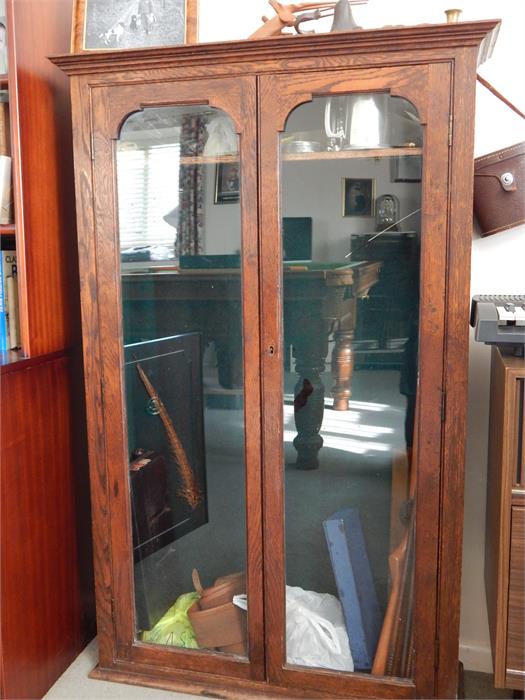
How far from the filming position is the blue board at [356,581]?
5.74ft

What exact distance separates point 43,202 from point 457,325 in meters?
1.14

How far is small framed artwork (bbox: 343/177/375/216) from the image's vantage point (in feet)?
5.29

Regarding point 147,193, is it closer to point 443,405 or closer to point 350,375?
point 350,375

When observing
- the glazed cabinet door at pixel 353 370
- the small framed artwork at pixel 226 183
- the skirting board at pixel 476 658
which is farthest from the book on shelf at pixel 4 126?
the skirting board at pixel 476 658

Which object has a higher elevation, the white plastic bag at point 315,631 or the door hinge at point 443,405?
the door hinge at point 443,405

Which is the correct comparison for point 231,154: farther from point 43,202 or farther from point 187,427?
point 187,427

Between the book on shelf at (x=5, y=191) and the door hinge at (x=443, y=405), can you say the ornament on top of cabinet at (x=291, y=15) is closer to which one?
the book on shelf at (x=5, y=191)

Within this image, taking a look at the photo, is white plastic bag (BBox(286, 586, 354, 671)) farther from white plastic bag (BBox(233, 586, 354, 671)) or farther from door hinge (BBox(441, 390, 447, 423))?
door hinge (BBox(441, 390, 447, 423))

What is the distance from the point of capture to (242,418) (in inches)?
68.3

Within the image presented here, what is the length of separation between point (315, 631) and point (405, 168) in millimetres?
1190

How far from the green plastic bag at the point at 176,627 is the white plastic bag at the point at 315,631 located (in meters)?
0.20

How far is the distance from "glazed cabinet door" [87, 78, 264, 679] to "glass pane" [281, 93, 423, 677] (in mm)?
108

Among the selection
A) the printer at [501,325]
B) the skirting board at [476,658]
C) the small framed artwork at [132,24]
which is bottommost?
the skirting board at [476,658]

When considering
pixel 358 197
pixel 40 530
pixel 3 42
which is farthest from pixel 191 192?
pixel 40 530
